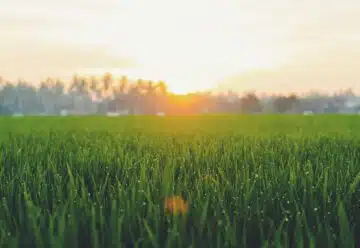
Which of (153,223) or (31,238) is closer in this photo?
(31,238)

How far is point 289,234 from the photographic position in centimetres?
165

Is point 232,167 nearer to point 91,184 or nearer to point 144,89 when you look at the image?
point 91,184

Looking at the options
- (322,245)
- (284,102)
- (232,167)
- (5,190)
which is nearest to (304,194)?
(322,245)

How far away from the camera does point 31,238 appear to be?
Answer: 4.81 ft

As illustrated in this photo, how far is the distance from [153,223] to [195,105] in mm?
130485

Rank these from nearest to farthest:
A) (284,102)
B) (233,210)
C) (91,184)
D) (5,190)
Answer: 1. (233,210)
2. (5,190)
3. (91,184)
4. (284,102)

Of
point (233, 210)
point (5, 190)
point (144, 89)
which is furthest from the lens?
point (144, 89)

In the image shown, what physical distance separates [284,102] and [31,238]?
119m

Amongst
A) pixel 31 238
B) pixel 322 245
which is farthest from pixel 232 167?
pixel 31 238

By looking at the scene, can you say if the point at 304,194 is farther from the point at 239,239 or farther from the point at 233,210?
the point at 239,239

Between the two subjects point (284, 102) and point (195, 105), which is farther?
point (195, 105)

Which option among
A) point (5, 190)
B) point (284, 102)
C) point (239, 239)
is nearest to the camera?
point (239, 239)

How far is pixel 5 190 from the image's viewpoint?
228 centimetres

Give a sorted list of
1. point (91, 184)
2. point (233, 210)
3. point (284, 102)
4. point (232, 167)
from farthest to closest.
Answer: point (284, 102) < point (232, 167) < point (91, 184) < point (233, 210)
